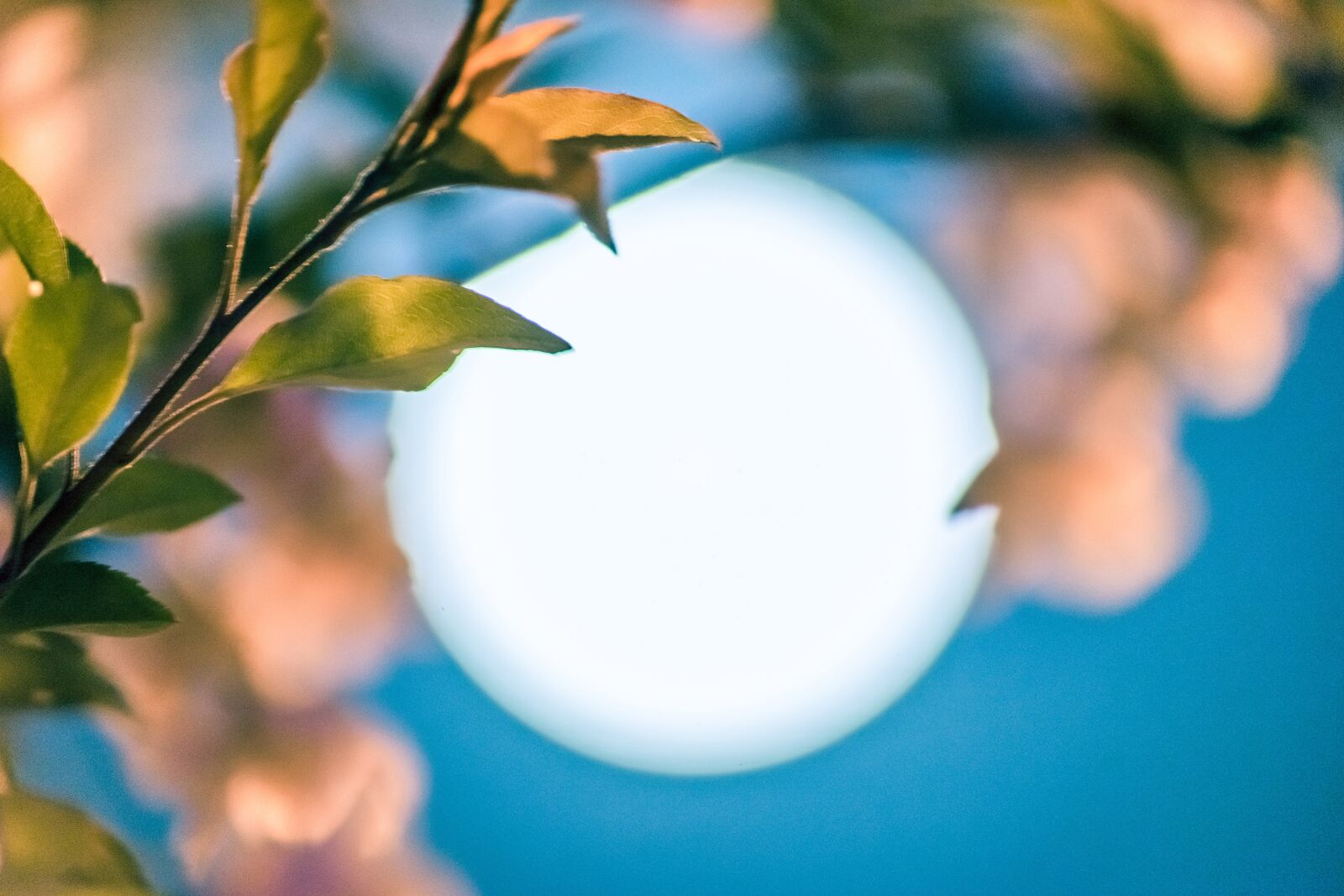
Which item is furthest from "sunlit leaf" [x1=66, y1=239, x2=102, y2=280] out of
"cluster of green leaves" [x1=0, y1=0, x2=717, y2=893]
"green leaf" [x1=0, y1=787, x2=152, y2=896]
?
"green leaf" [x1=0, y1=787, x2=152, y2=896]

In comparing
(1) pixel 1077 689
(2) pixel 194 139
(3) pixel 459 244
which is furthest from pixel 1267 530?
(2) pixel 194 139

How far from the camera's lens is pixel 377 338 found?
129 mm

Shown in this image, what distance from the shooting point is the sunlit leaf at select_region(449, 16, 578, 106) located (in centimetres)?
11

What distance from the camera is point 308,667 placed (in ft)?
1.00

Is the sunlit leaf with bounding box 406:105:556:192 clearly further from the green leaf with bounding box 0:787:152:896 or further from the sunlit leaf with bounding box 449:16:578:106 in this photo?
the green leaf with bounding box 0:787:152:896

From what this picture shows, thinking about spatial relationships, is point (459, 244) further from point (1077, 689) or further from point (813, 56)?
point (1077, 689)

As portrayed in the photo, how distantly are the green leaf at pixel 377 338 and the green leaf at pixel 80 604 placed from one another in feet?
0.13

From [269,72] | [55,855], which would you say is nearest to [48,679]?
[55,855]

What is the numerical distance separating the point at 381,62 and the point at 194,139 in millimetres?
86

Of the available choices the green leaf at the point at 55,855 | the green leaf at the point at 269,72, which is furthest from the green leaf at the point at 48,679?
the green leaf at the point at 269,72

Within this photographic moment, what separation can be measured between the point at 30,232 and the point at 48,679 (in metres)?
0.11

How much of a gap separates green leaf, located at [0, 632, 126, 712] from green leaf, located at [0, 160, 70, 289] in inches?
3.7

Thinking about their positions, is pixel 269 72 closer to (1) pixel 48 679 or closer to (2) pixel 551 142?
(2) pixel 551 142

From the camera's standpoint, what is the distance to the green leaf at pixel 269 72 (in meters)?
0.11
